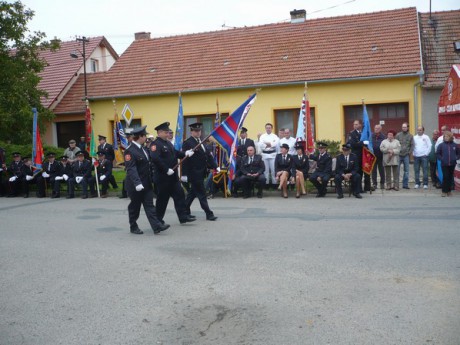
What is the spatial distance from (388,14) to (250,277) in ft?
69.9

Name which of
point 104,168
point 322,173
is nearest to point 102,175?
point 104,168

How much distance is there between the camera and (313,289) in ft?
20.2

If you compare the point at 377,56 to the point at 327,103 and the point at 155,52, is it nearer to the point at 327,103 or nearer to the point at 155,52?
the point at 327,103

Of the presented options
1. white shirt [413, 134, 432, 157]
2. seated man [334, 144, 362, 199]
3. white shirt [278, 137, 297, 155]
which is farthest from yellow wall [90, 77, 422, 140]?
seated man [334, 144, 362, 199]

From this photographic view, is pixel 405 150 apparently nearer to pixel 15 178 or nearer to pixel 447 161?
pixel 447 161

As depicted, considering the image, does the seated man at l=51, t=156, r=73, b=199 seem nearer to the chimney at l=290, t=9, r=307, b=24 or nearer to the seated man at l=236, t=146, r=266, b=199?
the seated man at l=236, t=146, r=266, b=199

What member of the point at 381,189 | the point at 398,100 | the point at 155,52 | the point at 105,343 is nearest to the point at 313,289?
the point at 105,343

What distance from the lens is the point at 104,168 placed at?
1758 centimetres

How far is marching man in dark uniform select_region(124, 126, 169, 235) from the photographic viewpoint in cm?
992

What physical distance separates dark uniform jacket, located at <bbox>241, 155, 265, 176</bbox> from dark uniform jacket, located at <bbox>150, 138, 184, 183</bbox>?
5072 mm

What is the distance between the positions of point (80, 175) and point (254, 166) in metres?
5.79

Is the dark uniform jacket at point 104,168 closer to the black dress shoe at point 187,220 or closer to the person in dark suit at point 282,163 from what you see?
the person in dark suit at point 282,163

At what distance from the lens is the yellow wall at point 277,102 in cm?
2206

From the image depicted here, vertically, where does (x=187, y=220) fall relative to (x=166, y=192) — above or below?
below
